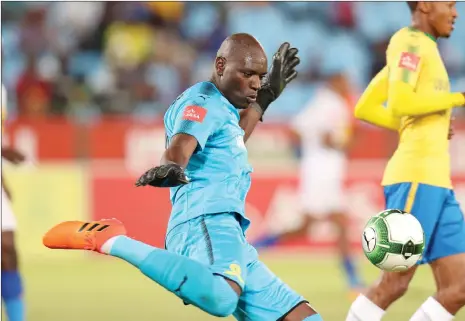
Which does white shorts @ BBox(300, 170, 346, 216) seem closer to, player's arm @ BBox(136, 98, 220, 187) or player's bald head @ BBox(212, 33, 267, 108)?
player's bald head @ BBox(212, 33, 267, 108)

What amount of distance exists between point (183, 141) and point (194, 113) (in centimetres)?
18

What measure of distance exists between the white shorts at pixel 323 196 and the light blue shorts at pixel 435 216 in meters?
4.78

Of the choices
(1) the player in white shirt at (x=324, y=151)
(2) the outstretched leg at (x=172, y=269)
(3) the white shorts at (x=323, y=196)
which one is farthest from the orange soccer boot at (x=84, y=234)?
(3) the white shorts at (x=323, y=196)

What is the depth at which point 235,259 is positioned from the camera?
493cm

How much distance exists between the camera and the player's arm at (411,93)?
5.96 m

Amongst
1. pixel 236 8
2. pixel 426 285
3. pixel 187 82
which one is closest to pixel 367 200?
pixel 426 285

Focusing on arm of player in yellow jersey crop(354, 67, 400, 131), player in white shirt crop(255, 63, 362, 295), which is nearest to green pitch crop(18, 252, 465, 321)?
player in white shirt crop(255, 63, 362, 295)

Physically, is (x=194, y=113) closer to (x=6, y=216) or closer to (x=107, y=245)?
(x=107, y=245)

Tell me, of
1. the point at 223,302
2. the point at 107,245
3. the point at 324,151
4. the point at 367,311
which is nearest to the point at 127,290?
the point at 324,151

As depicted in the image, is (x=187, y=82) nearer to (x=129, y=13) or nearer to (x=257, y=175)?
(x=129, y=13)

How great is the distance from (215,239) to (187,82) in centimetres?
1078

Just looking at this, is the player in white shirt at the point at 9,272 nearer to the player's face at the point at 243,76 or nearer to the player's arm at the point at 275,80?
the player's arm at the point at 275,80

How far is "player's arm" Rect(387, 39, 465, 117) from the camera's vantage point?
596 cm

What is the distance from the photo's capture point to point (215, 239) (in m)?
4.94
